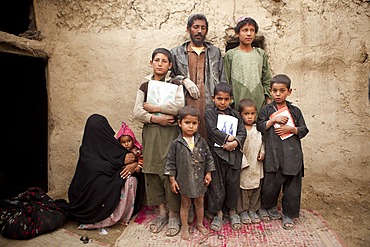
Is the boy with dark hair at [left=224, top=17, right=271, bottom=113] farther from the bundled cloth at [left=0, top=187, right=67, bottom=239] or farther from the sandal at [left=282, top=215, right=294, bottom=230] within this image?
the bundled cloth at [left=0, top=187, right=67, bottom=239]

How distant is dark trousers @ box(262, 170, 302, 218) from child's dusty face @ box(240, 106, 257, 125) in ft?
1.77

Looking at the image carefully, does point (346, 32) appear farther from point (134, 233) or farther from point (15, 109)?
point (15, 109)

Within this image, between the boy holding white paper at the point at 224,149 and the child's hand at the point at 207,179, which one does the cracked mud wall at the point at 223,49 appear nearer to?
the boy holding white paper at the point at 224,149

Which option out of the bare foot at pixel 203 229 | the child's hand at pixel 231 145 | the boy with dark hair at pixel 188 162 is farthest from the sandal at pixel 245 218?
the child's hand at pixel 231 145

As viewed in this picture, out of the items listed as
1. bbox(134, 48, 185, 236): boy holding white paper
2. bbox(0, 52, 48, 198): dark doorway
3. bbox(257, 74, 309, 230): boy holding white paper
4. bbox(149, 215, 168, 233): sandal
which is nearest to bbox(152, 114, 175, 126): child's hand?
bbox(134, 48, 185, 236): boy holding white paper

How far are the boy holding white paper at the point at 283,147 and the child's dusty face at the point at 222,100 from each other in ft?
1.25

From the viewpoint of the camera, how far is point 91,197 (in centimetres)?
309

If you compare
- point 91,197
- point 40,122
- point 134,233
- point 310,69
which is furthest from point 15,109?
point 310,69

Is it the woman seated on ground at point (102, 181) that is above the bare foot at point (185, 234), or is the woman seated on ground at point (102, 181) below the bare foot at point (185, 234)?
above

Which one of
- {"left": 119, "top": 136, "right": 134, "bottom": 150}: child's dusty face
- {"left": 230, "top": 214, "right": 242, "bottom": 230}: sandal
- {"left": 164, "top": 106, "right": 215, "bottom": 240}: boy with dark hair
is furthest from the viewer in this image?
{"left": 119, "top": 136, "right": 134, "bottom": 150}: child's dusty face

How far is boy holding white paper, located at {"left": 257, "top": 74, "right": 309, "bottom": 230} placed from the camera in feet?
9.44

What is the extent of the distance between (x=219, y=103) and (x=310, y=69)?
1449 mm

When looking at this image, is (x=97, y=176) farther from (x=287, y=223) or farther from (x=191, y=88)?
(x=287, y=223)

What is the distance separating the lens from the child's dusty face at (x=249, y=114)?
2.93m
